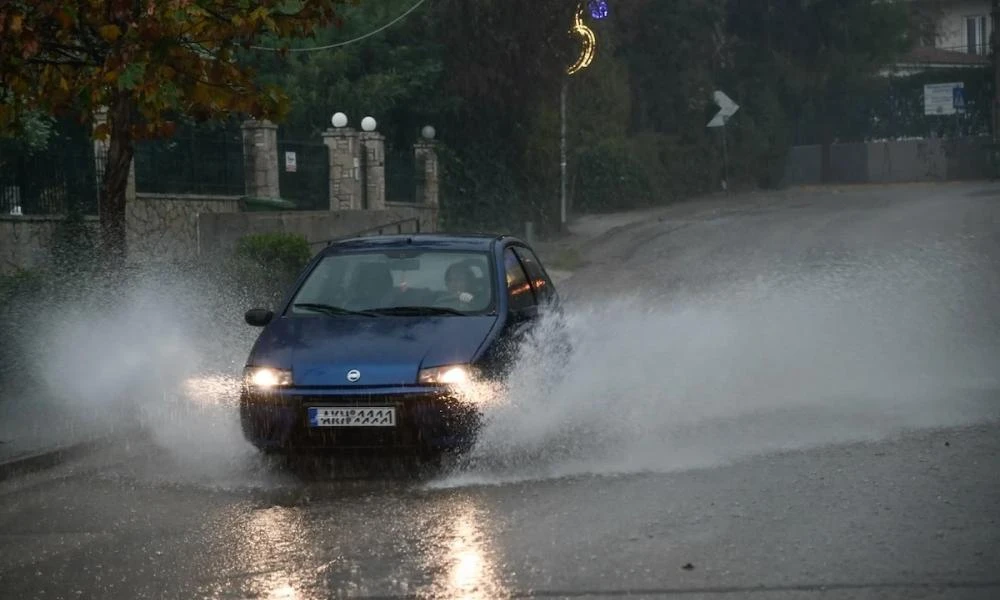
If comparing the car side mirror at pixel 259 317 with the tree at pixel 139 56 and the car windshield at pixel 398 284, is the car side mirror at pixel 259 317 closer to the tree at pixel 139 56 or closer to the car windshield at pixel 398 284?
the car windshield at pixel 398 284

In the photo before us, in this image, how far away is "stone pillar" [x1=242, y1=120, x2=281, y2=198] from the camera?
82.4ft

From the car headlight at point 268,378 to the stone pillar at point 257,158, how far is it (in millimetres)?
15919

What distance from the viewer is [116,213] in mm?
14484

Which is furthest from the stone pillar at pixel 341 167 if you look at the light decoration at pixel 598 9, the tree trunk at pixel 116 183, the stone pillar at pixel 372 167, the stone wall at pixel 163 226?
the tree trunk at pixel 116 183

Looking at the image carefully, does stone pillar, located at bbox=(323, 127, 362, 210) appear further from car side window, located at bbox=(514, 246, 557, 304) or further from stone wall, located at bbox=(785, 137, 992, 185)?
stone wall, located at bbox=(785, 137, 992, 185)

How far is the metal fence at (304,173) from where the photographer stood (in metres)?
26.3

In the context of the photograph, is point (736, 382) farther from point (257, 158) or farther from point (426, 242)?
point (257, 158)

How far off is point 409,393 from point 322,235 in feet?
55.1

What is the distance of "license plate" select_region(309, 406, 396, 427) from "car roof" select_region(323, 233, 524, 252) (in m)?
2.09

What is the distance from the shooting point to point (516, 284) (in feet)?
35.8

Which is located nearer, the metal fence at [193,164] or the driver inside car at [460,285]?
the driver inside car at [460,285]

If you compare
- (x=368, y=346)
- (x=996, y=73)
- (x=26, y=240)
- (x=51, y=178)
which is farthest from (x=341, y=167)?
(x=996, y=73)

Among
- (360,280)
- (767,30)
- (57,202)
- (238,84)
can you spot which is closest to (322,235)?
(57,202)

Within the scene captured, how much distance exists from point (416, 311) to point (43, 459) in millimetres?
2874
